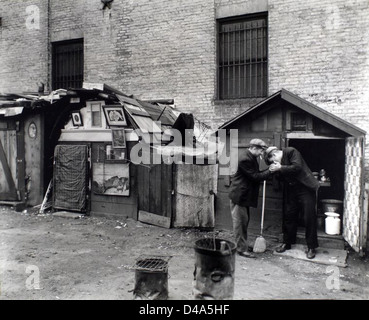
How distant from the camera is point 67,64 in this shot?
504 inches

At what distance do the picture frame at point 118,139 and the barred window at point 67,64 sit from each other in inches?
165

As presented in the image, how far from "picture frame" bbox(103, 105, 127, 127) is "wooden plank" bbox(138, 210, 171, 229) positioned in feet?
8.85

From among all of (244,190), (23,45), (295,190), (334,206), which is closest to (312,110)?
(295,190)

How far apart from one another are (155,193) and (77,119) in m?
3.65

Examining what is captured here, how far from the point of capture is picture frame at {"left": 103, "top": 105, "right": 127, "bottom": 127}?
938 cm

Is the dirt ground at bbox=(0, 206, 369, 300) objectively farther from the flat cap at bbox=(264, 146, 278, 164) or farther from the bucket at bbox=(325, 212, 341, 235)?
the flat cap at bbox=(264, 146, 278, 164)

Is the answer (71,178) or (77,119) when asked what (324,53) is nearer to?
(77,119)

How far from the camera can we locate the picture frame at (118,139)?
9.49 metres

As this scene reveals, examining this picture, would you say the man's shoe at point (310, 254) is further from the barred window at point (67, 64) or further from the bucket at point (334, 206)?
the barred window at point (67, 64)

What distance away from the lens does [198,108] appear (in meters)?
10.4

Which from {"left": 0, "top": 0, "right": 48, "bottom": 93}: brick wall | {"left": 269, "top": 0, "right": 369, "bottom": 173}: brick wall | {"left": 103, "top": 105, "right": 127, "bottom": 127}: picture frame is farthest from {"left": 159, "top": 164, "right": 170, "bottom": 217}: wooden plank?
{"left": 0, "top": 0, "right": 48, "bottom": 93}: brick wall

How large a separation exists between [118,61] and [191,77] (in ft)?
9.66

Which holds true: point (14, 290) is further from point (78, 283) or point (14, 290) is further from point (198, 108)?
point (198, 108)

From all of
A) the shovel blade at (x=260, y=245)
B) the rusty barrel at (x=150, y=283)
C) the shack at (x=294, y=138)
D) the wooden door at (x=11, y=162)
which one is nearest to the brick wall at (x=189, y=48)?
the shack at (x=294, y=138)
